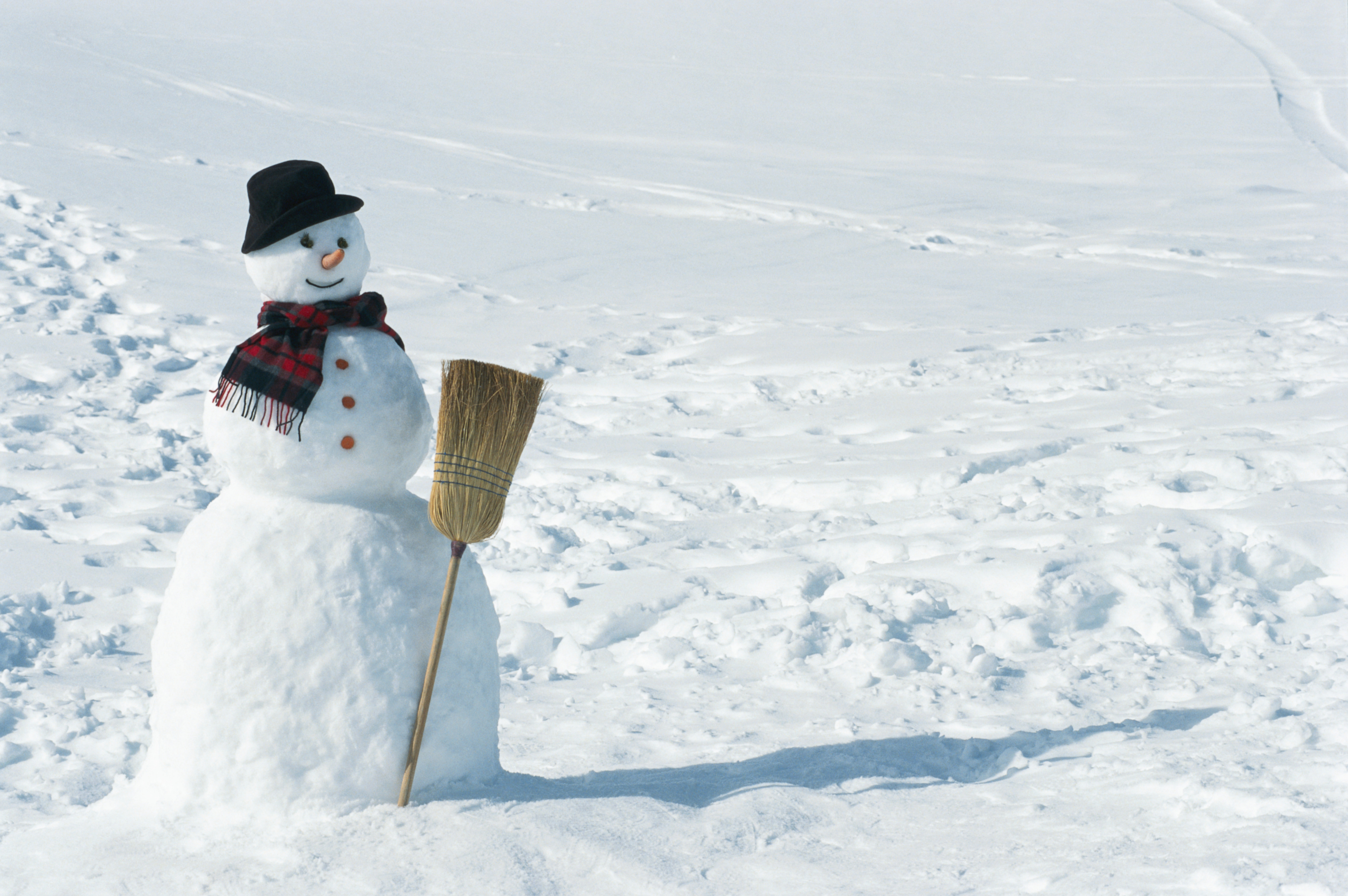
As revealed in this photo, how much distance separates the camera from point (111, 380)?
6406mm

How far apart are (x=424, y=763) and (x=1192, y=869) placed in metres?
1.62

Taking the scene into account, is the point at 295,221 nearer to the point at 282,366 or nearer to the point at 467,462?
the point at 282,366

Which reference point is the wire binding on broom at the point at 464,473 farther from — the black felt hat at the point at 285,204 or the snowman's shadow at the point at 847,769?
the snowman's shadow at the point at 847,769

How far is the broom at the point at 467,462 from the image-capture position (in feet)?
8.56

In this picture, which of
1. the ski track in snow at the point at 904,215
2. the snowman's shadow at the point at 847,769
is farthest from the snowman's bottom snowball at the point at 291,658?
the ski track in snow at the point at 904,215

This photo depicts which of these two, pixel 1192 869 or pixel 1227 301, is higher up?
pixel 1227 301

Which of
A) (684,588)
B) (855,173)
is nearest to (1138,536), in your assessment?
(684,588)

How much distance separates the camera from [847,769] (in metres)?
3.30

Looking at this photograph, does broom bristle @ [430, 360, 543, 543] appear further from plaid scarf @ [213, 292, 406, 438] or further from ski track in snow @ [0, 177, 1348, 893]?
ski track in snow @ [0, 177, 1348, 893]

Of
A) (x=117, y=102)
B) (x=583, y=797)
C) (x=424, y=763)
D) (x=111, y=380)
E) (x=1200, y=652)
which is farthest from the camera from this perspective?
(x=117, y=102)

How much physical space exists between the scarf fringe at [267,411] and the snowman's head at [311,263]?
0.75 ft

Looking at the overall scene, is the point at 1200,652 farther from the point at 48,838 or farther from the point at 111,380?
the point at 111,380

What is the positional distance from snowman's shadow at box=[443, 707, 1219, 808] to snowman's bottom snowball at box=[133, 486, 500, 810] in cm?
38

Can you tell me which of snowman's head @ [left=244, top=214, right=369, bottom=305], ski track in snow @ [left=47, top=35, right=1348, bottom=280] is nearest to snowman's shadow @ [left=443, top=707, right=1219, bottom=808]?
snowman's head @ [left=244, top=214, right=369, bottom=305]
